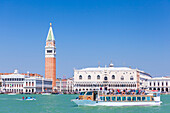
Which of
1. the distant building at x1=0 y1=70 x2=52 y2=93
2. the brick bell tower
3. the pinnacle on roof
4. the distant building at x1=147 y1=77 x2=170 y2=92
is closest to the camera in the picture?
the distant building at x1=0 y1=70 x2=52 y2=93

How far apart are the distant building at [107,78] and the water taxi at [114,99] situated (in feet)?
282

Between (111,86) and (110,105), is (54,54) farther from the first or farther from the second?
(110,105)

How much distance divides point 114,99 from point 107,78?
88505 millimetres

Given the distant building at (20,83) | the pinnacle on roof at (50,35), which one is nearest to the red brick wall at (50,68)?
the pinnacle on roof at (50,35)

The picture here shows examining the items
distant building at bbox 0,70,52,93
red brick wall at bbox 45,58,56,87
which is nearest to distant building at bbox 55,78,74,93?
red brick wall at bbox 45,58,56,87

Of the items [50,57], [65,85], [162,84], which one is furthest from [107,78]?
[65,85]

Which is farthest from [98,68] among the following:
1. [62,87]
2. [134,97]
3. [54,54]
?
[134,97]

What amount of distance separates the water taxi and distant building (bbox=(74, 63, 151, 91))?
85.8 meters

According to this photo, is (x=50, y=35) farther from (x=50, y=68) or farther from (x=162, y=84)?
(x=162, y=84)

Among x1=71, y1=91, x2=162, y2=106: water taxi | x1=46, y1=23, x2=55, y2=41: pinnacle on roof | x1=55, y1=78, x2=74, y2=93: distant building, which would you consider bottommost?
x1=71, y1=91, x2=162, y2=106: water taxi

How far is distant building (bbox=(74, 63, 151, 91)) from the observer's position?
13725 centimetres

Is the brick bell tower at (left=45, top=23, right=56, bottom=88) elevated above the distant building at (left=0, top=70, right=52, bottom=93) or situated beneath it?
elevated above

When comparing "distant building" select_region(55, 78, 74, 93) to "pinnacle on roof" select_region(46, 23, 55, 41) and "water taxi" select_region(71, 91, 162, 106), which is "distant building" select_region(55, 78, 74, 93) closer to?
"pinnacle on roof" select_region(46, 23, 55, 41)

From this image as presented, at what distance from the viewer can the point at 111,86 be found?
139m
